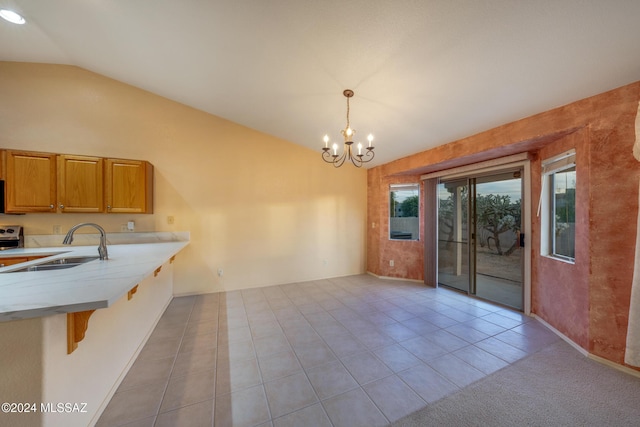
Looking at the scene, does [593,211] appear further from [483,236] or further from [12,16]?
[12,16]

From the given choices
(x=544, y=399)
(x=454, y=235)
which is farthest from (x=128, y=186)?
(x=454, y=235)

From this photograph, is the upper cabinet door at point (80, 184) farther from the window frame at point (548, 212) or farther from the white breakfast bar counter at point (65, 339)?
the window frame at point (548, 212)

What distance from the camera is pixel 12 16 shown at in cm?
221

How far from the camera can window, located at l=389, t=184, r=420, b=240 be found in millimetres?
4590

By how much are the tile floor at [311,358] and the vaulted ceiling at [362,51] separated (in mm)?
2518

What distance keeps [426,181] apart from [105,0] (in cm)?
472

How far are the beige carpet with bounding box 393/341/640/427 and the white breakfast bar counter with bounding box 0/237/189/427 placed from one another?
1.87 metres

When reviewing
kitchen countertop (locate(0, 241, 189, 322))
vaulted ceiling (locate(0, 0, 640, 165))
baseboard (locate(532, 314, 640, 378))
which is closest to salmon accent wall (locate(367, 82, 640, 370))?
baseboard (locate(532, 314, 640, 378))

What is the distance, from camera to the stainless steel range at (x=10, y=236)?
2.71 metres

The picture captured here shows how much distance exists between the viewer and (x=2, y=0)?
2.02m

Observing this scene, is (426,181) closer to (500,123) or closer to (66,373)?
(500,123)

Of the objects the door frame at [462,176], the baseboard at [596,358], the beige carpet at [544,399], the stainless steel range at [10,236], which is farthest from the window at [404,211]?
the stainless steel range at [10,236]

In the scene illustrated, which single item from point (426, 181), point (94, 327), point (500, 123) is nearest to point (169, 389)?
point (94, 327)

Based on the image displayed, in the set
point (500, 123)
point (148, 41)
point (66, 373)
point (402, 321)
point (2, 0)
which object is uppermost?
point (2, 0)
